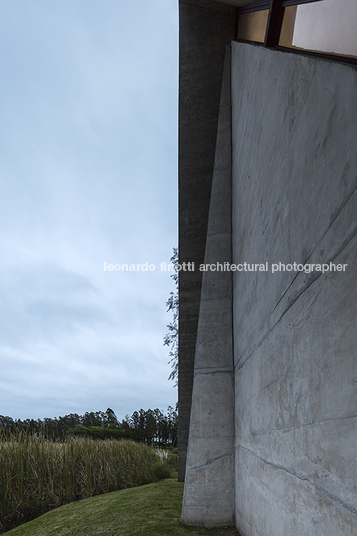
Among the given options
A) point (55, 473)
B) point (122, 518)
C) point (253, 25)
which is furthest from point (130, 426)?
point (253, 25)

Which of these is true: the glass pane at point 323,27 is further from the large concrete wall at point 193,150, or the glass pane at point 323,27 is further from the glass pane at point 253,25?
the large concrete wall at point 193,150

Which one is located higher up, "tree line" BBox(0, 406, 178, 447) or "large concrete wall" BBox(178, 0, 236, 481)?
"large concrete wall" BBox(178, 0, 236, 481)

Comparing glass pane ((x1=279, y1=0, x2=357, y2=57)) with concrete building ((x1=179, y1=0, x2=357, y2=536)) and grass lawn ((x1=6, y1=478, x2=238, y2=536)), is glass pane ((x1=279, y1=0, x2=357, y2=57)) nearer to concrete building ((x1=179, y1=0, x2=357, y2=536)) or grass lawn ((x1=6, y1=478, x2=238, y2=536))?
concrete building ((x1=179, y1=0, x2=357, y2=536))

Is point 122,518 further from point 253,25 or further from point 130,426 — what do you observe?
point 130,426

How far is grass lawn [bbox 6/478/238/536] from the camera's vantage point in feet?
13.4

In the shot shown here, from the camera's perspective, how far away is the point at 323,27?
1.92m

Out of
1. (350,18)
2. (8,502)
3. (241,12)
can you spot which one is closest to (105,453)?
(8,502)

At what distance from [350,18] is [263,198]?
152 cm

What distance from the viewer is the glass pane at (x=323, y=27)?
153cm

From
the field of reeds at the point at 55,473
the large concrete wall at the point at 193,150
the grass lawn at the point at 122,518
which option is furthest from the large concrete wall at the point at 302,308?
the field of reeds at the point at 55,473

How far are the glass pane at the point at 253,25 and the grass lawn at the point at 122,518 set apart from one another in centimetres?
533

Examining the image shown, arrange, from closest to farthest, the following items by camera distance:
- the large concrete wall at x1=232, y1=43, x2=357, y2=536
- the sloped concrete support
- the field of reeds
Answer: the large concrete wall at x1=232, y1=43, x2=357, y2=536 → the sloped concrete support → the field of reeds

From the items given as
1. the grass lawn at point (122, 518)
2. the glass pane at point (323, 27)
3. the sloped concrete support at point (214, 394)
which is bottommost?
the grass lawn at point (122, 518)

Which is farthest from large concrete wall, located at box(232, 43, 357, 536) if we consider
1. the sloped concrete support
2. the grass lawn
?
the grass lawn
